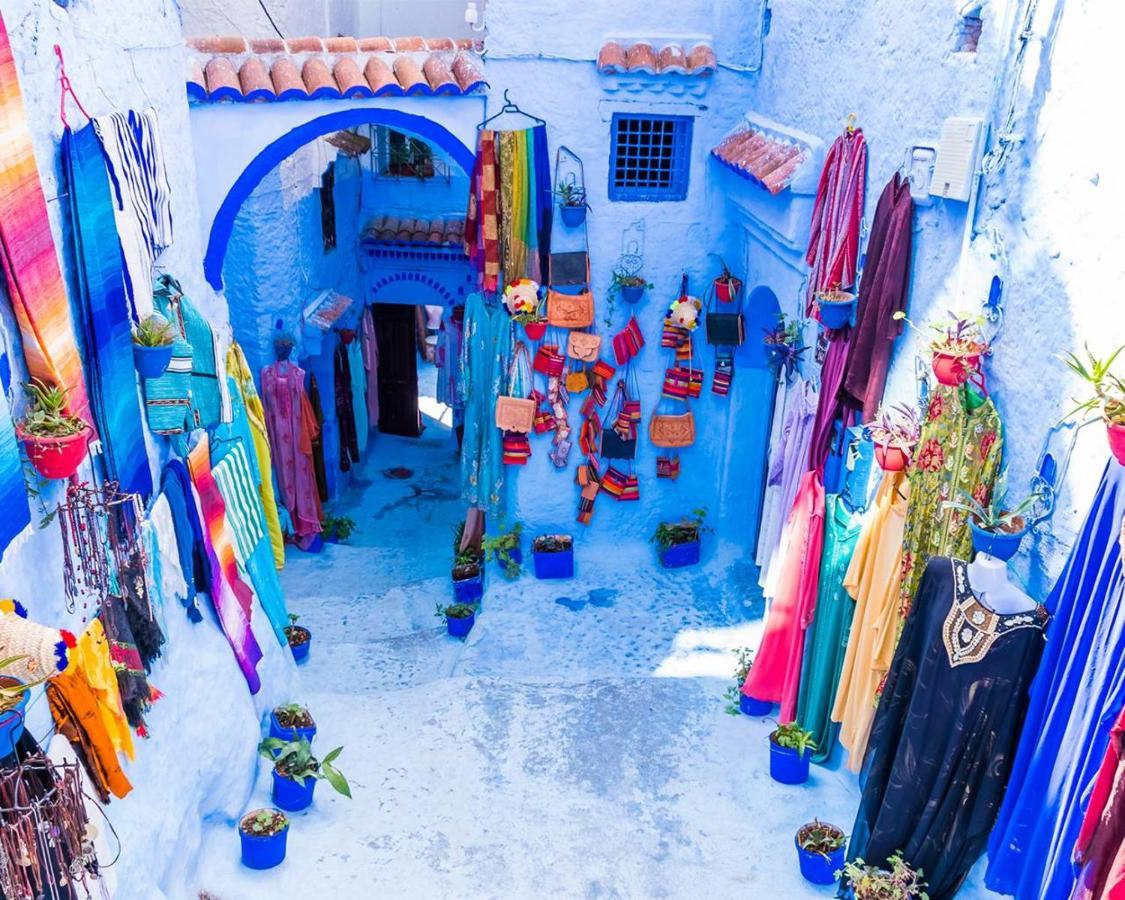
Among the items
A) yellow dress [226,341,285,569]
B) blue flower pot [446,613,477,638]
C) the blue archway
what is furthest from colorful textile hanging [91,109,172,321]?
blue flower pot [446,613,477,638]

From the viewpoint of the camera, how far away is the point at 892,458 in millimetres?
5750

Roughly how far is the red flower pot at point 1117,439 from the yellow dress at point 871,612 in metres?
1.93

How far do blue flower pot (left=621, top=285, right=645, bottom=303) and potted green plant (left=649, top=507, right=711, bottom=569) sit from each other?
2422mm

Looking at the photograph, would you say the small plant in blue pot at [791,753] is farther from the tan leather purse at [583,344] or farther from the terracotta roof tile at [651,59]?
the terracotta roof tile at [651,59]

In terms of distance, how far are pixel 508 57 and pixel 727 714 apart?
5.97 m

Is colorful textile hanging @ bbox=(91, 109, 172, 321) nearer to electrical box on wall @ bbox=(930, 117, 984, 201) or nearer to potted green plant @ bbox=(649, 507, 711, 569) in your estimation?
electrical box on wall @ bbox=(930, 117, 984, 201)

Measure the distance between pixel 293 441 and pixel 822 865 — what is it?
25.3 ft

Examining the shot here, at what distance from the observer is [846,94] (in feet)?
23.8

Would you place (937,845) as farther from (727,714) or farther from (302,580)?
(302,580)

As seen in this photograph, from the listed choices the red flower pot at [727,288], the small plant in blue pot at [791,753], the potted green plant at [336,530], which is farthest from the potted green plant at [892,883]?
the potted green plant at [336,530]

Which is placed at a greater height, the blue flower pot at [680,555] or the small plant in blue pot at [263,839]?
the small plant in blue pot at [263,839]

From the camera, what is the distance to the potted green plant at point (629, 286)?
984cm

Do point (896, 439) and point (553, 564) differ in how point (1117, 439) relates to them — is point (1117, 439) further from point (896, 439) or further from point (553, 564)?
point (553, 564)

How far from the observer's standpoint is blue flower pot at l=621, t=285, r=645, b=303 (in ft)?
32.2
